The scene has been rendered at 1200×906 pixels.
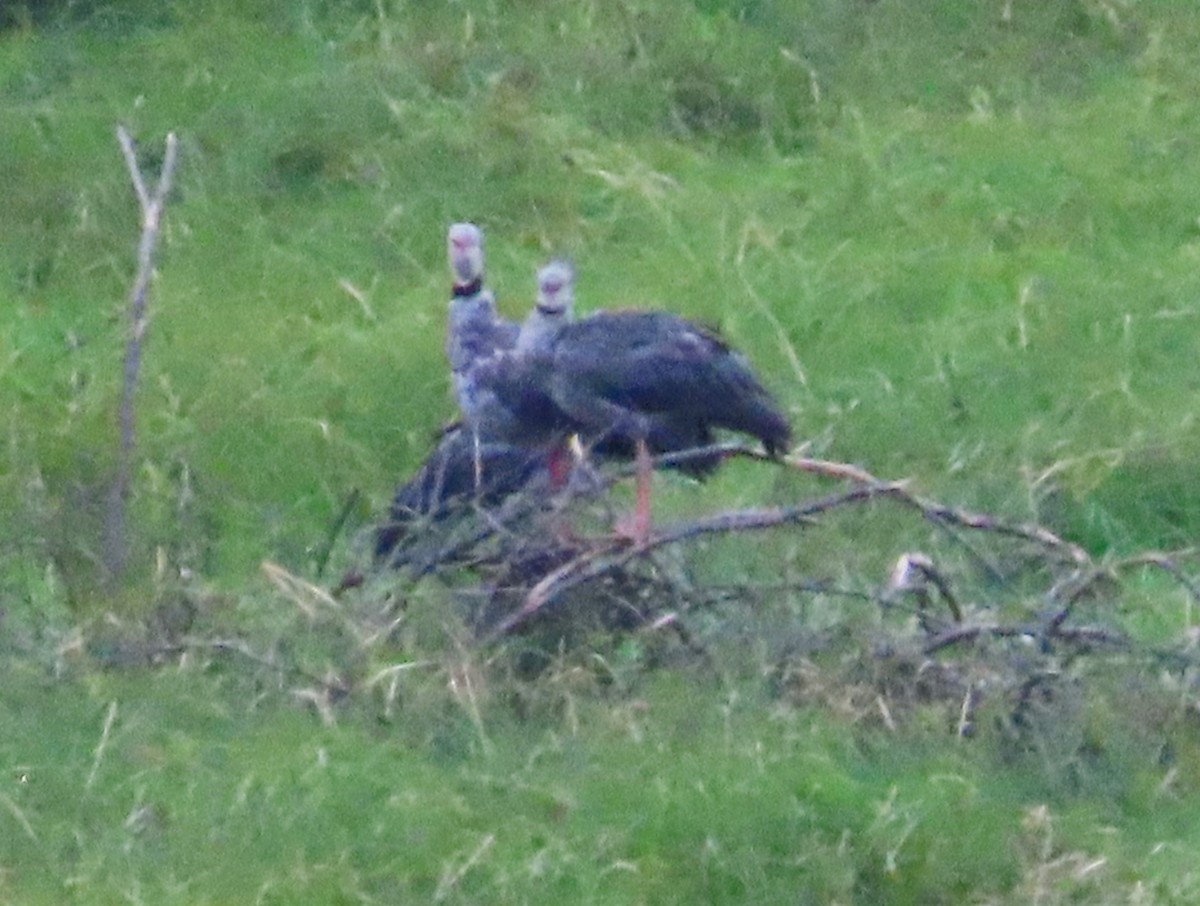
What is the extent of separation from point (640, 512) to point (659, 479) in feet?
3.00

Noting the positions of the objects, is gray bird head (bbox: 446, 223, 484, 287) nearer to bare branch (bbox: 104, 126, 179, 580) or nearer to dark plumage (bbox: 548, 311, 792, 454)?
dark plumage (bbox: 548, 311, 792, 454)

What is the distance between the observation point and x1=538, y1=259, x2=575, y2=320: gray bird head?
6223mm

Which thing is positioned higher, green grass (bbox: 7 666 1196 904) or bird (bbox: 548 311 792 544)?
bird (bbox: 548 311 792 544)

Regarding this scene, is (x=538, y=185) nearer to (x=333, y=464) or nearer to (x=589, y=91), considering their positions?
(x=589, y=91)

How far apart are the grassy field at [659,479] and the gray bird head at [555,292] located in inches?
18.4

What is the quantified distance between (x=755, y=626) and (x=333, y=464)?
77.7 inches

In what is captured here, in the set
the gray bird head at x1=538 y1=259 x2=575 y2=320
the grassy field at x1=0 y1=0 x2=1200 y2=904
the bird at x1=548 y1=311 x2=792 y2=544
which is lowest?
the grassy field at x1=0 y1=0 x2=1200 y2=904

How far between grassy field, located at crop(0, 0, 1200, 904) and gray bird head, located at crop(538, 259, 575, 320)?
0.47 m

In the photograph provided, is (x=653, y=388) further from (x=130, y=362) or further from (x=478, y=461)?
(x=130, y=362)

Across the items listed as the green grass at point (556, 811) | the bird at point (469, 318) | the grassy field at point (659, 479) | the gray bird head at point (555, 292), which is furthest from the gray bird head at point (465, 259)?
the green grass at point (556, 811)

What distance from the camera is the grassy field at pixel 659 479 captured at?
4473 mm

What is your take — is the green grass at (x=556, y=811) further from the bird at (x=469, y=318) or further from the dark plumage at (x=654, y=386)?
the bird at (x=469, y=318)

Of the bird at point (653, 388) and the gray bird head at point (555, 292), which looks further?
the gray bird head at point (555, 292)

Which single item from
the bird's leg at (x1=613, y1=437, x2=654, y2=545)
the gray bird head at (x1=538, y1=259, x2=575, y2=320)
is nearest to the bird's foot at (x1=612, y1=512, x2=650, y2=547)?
the bird's leg at (x1=613, y1=437, x2=654, y2=545)
